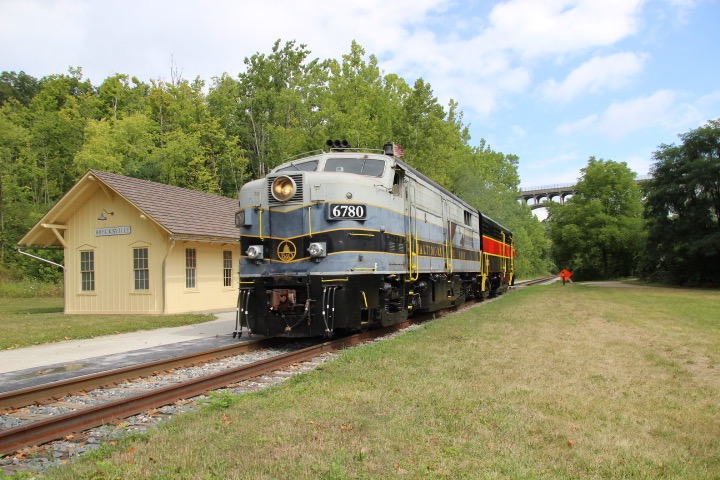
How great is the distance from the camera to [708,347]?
1006 centimetres

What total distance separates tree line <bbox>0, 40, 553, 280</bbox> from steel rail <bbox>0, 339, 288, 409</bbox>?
878 inches

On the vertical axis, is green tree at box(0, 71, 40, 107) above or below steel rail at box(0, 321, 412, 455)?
above

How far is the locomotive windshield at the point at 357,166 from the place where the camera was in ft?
36.2

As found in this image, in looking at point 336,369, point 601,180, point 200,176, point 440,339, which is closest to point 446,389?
point 336,369

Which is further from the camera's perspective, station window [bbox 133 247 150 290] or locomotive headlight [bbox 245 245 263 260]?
station window [bbox 133 247 150 290]

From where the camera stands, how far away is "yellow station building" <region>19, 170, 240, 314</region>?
62.5 ft

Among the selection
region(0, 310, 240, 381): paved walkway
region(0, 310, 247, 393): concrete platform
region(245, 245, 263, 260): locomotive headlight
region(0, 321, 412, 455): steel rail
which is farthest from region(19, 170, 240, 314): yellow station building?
region(0, 321, 412, 455): steel rail

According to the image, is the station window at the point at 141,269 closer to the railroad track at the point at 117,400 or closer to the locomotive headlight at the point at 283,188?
the railroad track at the point at 117,400

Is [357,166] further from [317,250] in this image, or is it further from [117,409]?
[117,409]

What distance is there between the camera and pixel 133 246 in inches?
773

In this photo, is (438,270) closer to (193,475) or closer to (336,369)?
(336,369)

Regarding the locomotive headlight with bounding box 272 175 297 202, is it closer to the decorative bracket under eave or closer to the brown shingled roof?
the brown shingled roof

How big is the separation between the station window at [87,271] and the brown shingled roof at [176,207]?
3.09 m

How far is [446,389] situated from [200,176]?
3632 cm
